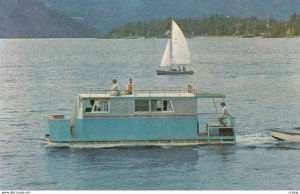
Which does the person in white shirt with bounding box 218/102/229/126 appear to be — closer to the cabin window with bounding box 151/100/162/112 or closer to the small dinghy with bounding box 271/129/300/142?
the cabin window with bounding box 151/100/162/112

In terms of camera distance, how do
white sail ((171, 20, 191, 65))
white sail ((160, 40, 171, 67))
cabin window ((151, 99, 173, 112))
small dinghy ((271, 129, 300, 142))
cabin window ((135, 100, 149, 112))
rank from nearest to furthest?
cabin window ((135, 100, 149, 112)) → cabin window ((151, 99, 173, 112)) → small dinghy ((271, 129, 300, 142)) → white sail ((171, 20, 191, 65)) → white sail ((160, 40, 171, 67))

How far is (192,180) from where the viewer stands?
35.3 metres

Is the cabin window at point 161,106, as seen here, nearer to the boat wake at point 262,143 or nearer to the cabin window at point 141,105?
the cabin window at point 141,105

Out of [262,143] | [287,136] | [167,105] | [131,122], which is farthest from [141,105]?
[287,136]

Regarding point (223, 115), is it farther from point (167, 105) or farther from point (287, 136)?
point (287, 136)

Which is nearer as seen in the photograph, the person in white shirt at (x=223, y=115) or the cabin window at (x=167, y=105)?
the cabin window at (x=167, y=105)

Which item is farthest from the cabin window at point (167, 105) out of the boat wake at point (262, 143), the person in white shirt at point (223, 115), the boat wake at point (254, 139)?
the boat wake at point (254, 139)

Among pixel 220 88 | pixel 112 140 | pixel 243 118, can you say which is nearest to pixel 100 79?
pixel 220 88

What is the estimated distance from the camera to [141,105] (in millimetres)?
42062

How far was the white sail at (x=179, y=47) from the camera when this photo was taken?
109812 mm

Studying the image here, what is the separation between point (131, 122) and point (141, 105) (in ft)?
3.49

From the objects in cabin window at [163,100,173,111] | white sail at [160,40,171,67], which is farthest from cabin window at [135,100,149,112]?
white sail at [160,40,171,67]

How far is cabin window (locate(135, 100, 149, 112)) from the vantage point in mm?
42000

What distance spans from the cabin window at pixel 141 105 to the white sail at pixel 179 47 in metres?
67.8
